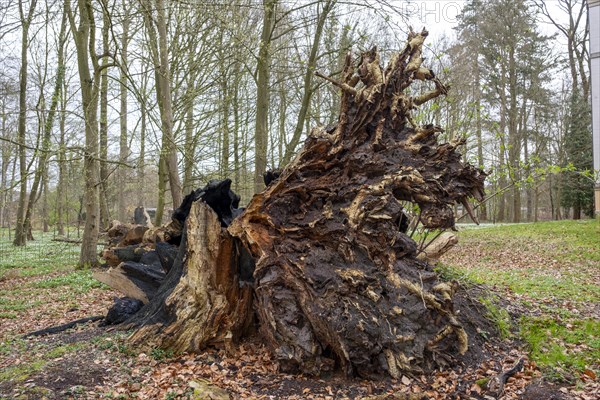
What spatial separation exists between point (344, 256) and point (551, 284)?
17.8ft

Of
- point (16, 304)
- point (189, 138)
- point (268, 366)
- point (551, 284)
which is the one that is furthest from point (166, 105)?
point (551, 284)

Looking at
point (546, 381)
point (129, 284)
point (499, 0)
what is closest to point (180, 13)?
point (129, 284)

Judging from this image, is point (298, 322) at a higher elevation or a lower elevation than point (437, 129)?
lower

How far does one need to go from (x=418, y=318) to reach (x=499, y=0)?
95.1 feet

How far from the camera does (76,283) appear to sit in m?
9.80

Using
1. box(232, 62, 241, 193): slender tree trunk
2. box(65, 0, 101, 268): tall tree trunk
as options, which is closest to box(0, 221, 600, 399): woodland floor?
box(65, 0, 101, 268): tall tree trunk

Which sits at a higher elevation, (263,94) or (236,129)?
(263,94)

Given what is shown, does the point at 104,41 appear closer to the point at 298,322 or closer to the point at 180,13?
the point at 180,13

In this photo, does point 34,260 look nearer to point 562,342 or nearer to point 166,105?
point 166,105

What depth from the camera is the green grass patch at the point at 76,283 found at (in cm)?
936

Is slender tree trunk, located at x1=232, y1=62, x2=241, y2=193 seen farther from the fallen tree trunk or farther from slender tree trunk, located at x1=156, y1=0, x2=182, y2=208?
the fallen tree trunk

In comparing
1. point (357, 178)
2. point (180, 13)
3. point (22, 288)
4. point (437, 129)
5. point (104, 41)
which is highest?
point (180, 13)

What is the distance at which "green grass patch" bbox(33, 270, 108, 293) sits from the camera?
30.7ft

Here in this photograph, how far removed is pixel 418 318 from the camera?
456cm
